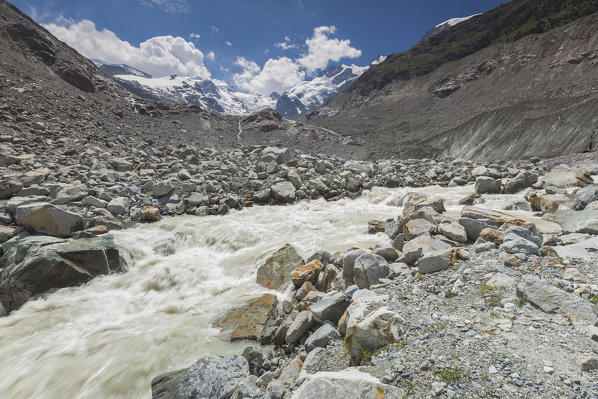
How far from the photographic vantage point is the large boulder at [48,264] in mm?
6852

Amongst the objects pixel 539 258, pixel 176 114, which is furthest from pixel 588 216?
pixel 176 114

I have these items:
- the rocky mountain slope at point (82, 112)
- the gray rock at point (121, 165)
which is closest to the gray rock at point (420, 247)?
the gray rock at point (121, 165)

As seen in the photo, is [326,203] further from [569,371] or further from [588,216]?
[569,371]

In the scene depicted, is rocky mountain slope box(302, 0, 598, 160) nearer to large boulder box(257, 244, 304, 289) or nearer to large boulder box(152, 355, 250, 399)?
large boulder box(257, 244, 304, 289)

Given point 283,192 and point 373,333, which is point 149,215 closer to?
point 283,192

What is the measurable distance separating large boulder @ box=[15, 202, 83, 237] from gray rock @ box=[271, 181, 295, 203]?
918cm

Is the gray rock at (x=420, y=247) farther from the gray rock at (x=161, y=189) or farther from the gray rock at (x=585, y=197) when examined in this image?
the gray rock at (x=161, y=189)

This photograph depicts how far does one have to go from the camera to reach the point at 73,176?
13188 millimetres

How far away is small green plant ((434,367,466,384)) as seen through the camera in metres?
2.61

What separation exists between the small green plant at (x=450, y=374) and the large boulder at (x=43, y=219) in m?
11.3

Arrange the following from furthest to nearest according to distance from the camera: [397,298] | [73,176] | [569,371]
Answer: [73,176], [397,298], [569,371]

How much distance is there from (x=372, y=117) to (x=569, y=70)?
126 feet

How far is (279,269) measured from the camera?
7766 mm

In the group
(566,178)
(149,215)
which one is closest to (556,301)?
(566,178)
